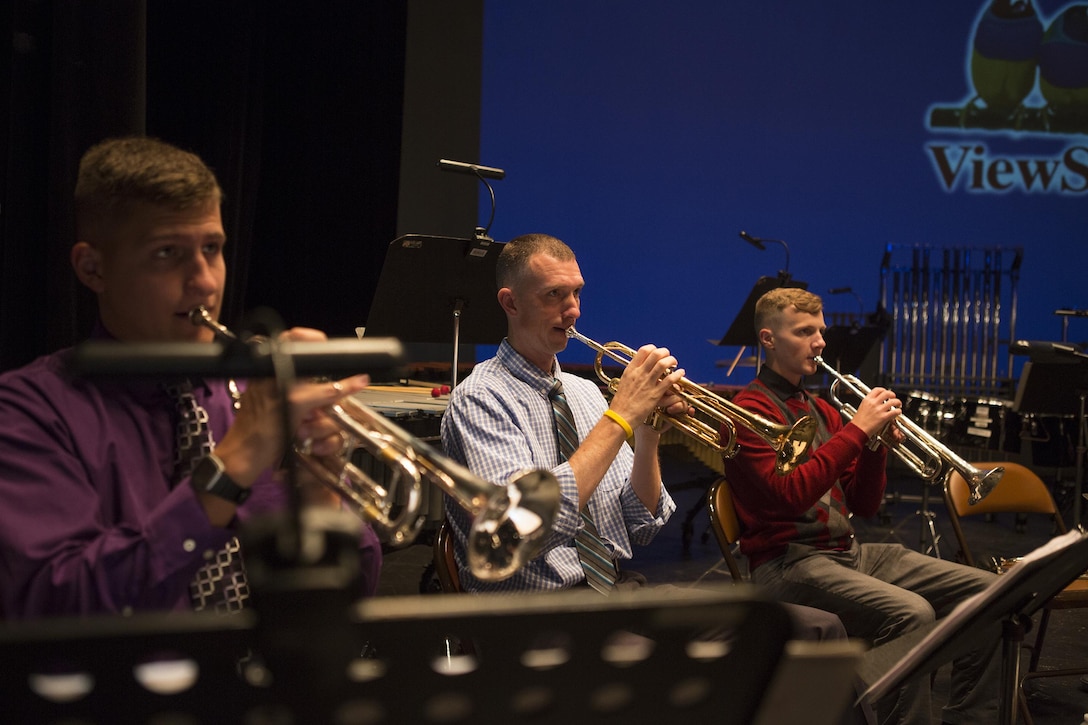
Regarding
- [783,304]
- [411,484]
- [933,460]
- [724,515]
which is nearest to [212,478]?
[411,484]

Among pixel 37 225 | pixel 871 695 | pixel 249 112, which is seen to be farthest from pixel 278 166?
pixel 871 695

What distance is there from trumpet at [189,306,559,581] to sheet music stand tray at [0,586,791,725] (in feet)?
1.94

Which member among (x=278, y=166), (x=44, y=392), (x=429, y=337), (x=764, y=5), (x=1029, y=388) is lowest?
(x=1029, y=388)

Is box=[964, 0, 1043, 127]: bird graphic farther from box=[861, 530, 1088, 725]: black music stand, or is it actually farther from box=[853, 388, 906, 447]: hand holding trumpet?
box=[861, 530, 1088, 725]: black music stand

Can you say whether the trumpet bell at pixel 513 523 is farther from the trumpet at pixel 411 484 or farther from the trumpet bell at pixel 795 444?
the trumpet bell at pixel 795 444

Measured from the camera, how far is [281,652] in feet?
2.87

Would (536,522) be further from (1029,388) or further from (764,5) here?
(764,5)

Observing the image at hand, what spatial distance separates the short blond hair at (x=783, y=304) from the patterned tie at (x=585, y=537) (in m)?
1.33

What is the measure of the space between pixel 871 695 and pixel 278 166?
20.4 feet

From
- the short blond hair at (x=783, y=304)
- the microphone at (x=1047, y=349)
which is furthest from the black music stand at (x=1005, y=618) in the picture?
the microphone at (x=1047, y=349)

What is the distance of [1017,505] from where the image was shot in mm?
4066

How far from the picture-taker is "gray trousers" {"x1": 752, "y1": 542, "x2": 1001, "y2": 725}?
308cm

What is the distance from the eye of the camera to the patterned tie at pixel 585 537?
2742 mm

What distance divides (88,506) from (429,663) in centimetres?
87
